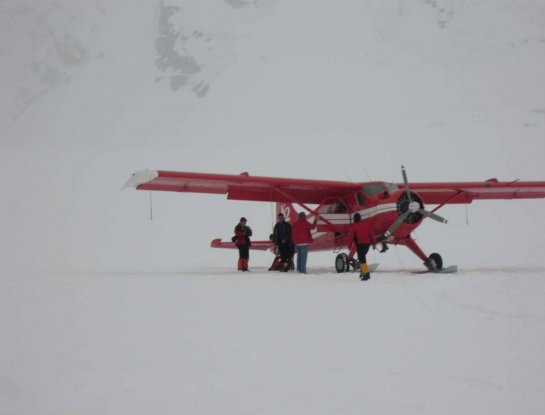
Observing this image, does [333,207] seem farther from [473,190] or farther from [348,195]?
[473,190]

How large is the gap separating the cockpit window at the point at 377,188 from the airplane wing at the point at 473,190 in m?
1.33

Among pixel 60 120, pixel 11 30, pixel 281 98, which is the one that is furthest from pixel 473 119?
pixel 11 30

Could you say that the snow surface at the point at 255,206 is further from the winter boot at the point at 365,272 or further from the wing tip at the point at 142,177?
the wing tip at the point at 142,177

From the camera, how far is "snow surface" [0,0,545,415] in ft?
18.0

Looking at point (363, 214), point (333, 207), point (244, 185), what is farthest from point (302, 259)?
point (244, 185)

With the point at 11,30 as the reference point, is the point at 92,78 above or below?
below

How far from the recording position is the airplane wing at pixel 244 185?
14883 mm

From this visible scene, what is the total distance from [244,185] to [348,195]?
9.39 ft

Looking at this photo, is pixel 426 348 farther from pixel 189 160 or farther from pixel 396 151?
pixel 189 160

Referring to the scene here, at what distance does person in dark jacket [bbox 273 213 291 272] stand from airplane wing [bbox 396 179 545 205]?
3.31 m

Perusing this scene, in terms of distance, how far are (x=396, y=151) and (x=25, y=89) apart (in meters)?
69.4

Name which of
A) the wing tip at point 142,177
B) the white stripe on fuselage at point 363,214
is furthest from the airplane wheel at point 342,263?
the wing tip at point 142,177

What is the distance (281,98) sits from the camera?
8112cm

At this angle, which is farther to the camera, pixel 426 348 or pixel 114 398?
pixel 426 348
